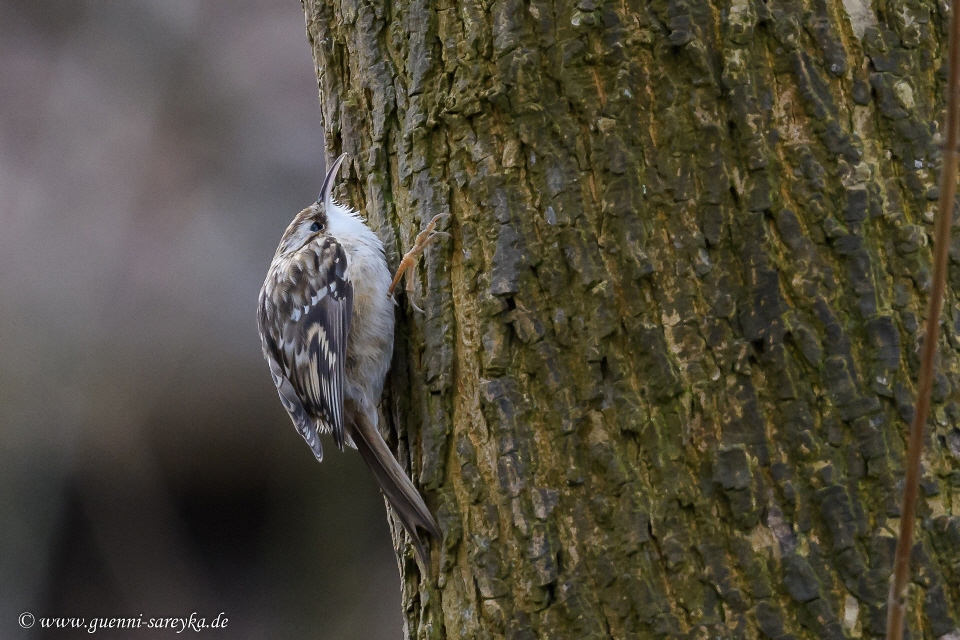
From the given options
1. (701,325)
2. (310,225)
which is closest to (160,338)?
(310,225)

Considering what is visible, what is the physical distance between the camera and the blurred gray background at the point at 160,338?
4992 millimetres

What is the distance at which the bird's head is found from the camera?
257 cm

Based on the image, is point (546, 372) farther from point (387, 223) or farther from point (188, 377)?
point (188, 377)

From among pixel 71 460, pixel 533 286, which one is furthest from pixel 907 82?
pixel 71 460

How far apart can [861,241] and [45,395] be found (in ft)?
15.1

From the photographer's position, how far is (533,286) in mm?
1636

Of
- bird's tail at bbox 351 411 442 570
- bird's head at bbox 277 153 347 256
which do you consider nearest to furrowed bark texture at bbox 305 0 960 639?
bird's tail at bbox 351 411 442 570

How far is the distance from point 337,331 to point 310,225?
1.41ft

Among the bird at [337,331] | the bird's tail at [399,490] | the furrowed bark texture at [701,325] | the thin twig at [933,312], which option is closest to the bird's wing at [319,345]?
the bird at [337,331]

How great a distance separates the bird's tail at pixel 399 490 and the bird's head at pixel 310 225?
0.69 m

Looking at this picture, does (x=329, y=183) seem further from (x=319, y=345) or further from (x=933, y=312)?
(x=933, y=312)

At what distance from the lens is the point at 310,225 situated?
2787mm

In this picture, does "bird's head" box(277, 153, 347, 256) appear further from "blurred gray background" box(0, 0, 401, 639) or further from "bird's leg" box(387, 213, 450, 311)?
"blurred gray background" box(0, 0, 401, 639)

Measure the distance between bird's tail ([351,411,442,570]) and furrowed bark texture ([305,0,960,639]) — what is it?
0.06m
